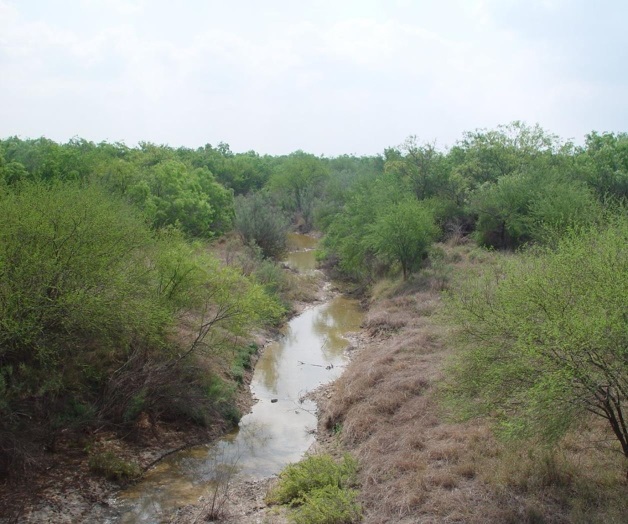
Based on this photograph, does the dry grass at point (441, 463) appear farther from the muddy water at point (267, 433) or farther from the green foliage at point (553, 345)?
the muddy water at point (267, 433)

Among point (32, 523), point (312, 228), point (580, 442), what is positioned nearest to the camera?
point (32, 523)

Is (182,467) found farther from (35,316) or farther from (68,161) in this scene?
(68,161)

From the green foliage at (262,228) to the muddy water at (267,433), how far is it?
1272 cm

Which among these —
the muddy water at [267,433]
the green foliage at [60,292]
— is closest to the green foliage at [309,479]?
the muddy water at [267,433]

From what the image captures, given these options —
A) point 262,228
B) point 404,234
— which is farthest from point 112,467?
point 262,228

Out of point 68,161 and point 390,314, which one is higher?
point 68,161

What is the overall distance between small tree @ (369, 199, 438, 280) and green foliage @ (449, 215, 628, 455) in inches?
809

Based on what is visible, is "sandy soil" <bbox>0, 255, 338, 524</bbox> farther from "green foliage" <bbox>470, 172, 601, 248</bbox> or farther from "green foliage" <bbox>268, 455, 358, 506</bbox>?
"green foliage" <bbox>470, 172, 601, 248</bbox>

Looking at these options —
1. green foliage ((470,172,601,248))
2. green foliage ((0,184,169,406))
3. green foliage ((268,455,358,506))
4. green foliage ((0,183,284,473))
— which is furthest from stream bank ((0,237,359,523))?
green foliage ((470,172,601,248))

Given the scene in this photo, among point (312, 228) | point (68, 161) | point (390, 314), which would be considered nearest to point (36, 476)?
point (390, 314)

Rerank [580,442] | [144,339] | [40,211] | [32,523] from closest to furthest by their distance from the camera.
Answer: [32,523] → [580,442] → [40,211] → [144,339]

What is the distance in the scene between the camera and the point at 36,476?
537 inches

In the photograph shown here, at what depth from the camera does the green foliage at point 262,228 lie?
43.2m

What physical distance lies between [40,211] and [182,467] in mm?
8069
